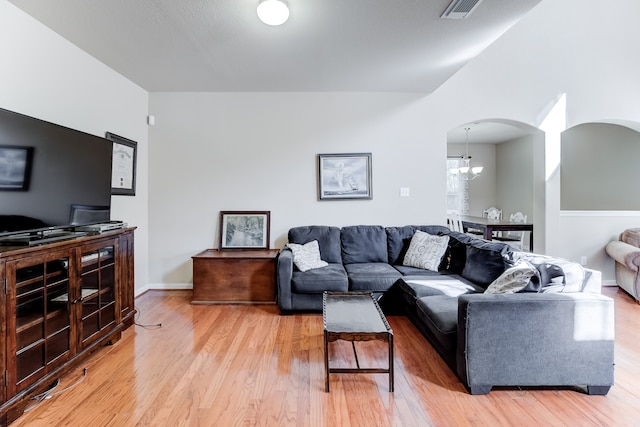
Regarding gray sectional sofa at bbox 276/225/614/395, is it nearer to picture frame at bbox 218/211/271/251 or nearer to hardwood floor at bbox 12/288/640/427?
hardwood floor at bbox 12/288/640/427

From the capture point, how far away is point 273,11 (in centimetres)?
205

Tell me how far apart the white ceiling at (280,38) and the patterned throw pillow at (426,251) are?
187 cm

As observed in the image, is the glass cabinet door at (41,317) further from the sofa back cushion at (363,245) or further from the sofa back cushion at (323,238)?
the sofa back cushion at (363,245)

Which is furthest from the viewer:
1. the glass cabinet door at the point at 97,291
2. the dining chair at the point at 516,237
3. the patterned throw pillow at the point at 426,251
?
the dining chair at the point at 516,237

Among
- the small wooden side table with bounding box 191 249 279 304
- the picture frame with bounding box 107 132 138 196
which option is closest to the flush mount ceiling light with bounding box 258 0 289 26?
the picture frame with bounding box 107 132 138 196

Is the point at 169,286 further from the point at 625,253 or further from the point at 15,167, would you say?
the point at 625,253

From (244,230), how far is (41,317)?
90.6 inches

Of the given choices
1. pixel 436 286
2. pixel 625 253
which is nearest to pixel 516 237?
pixel 625 253

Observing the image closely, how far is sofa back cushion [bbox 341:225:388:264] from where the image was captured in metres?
3.65

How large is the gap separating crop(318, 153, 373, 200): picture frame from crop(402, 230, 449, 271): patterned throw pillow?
34.8 inches

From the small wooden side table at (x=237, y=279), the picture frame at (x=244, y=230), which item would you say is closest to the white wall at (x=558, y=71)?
the picture frame at (x=244, y=230)

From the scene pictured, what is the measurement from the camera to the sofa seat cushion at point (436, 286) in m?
2.63

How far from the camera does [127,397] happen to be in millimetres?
1852

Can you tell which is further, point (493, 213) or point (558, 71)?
point (493, 213)
